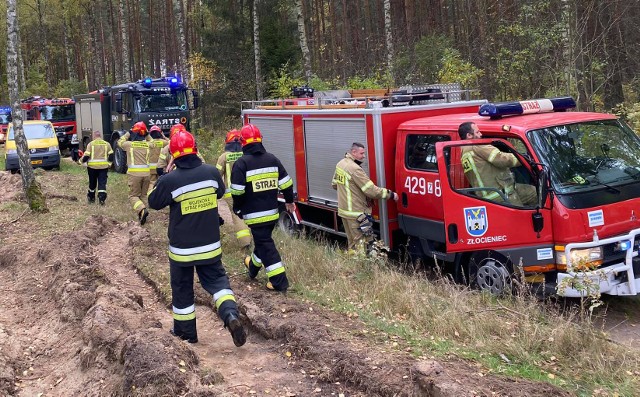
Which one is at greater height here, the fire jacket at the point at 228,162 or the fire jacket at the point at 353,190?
the fire jacket at the point at 228,162

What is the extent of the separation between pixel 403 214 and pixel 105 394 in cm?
436

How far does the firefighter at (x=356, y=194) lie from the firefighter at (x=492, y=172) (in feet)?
4.49

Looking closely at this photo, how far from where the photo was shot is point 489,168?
252 inches

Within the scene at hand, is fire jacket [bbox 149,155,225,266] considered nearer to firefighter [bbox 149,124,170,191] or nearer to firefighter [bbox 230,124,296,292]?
firefighter [bbox 230,124,296,292]

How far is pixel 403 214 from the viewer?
7820 millimetres

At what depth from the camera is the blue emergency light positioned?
6.75m

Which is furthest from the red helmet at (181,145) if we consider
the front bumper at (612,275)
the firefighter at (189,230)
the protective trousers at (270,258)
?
the front bumper at (612,275)

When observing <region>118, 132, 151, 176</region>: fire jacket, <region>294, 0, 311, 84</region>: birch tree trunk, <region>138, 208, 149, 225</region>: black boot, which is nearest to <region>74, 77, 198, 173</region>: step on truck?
<region>294, 0, 311, 84</region>: birch tree trunk

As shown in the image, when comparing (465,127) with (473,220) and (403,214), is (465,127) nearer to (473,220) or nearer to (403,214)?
(473,220)

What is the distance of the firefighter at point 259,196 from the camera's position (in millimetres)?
6816

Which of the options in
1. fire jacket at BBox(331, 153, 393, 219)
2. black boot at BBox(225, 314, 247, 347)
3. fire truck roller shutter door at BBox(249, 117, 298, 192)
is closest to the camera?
black boot at BBox(225, 314, 247, 347)

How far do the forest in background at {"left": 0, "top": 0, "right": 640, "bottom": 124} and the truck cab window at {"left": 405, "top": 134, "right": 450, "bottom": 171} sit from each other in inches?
175

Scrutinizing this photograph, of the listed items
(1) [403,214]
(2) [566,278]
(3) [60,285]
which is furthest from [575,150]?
(3) [60,285]

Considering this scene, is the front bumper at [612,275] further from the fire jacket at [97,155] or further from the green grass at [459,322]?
the fire jacket at [97,155]
